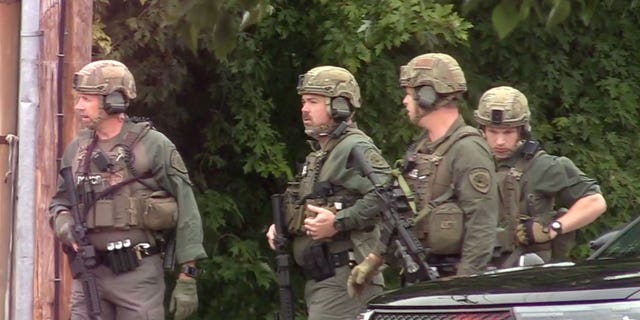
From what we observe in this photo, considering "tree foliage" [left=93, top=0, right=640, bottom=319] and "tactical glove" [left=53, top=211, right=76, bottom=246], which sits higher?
"tree foliage" [left=93, top=0, right=640, bottom=319]

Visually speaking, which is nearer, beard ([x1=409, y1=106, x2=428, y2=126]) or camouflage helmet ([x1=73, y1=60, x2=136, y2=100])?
beard ([x1=409, y1=106, x2=428, y2=126])

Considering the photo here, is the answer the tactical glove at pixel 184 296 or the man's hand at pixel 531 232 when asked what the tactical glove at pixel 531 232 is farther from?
the tactical glove at pixel 184 296

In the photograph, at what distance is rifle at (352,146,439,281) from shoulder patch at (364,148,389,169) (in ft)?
0.54

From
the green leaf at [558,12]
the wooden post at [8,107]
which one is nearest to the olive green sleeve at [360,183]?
the green leaf at [558,12]

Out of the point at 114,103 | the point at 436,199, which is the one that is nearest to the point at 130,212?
the point at 114,103

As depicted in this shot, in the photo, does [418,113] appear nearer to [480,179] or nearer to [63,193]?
[480,179]

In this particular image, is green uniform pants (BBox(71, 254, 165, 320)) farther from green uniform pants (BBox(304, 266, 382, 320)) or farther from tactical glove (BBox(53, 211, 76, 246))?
green uniform pants (BBox(304, 266, 382, 320))

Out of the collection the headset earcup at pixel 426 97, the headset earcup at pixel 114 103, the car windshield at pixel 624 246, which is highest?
the headset earcup at pixel 426 97

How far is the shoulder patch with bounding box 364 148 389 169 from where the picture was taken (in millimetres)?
8812

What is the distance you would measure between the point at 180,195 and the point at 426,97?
1.50m

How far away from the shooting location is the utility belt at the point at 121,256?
8961mm

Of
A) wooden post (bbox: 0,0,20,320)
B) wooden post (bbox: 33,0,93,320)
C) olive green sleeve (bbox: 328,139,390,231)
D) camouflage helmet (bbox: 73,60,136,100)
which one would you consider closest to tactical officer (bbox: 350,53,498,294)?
olive green sleeve (bbox: 328,139,390,231)

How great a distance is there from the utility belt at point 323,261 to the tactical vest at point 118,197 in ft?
2.51

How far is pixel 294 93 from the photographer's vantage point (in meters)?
13.6
